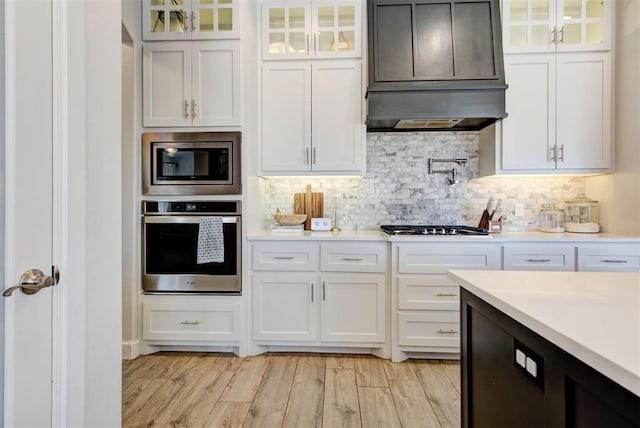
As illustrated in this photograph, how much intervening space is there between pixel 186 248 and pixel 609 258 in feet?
9.83

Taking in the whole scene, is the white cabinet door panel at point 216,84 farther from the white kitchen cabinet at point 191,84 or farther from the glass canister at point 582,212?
the glass canister at point 582,212

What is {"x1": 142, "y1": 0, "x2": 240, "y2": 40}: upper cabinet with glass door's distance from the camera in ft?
8.32

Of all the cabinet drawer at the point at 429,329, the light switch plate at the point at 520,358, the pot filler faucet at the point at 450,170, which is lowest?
the cabinet drawer at the point at 429,329

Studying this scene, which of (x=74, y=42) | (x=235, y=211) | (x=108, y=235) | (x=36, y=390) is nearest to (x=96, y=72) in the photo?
(x=74, y=42)

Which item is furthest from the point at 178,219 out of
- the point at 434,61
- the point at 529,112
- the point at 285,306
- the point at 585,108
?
the point at 585,108

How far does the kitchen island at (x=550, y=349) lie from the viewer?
0.57 m

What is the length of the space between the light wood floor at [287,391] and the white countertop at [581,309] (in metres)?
1.10

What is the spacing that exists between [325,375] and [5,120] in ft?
6.88

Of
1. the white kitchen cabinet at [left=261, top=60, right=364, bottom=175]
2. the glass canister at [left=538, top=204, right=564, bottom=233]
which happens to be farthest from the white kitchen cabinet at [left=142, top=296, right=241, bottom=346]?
the glass canister at [left=538, top=204, right=564, bottom=233]

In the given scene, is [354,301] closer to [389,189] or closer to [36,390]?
[389,189]

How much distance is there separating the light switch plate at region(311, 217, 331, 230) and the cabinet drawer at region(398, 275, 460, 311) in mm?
792

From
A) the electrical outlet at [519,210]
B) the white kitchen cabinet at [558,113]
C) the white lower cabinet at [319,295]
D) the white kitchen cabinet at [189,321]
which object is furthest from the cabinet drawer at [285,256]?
the electrical outlet at [519,210]

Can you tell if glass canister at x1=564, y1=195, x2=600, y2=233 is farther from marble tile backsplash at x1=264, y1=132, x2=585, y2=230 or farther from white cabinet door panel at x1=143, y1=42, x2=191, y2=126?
white cabinet door panel at x1=143, y1=42, x2=191, y2=126

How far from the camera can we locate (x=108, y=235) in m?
1.29
